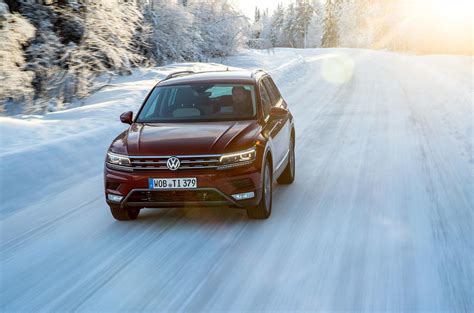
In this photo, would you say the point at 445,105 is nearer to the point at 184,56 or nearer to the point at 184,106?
the point at 184,106

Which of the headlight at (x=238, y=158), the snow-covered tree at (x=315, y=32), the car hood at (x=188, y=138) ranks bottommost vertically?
the snow-covered tree at (x=315, y=32)

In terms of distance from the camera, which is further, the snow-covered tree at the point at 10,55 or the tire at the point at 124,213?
the snow-covered tree at the point at 10,55

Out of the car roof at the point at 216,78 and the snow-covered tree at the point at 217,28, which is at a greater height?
the car roof at the point at 216,78

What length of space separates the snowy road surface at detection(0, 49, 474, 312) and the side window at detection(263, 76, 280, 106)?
4.03 feet

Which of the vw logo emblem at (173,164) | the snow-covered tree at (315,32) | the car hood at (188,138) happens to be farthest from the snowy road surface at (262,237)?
the snow-covered tree at (315,32)

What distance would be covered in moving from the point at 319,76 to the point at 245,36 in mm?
14047

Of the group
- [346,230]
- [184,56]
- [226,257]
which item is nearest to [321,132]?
[346,230]

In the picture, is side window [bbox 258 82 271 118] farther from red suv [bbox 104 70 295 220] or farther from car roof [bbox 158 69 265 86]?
car roof [bbox 158 69 265 86]

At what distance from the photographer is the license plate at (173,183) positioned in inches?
250

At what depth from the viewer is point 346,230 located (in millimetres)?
6477

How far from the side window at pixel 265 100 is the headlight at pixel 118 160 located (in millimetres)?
1930

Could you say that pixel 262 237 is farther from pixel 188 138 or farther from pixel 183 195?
pixel 188 138

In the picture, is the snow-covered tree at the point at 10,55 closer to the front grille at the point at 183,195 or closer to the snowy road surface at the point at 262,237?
the snowy road surface at the point at 262,237

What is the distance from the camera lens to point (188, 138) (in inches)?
262
